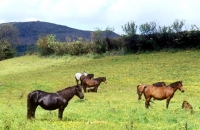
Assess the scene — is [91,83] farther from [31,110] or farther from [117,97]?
[31,110]

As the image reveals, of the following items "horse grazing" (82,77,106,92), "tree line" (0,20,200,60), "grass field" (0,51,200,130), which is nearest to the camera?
"grass field" (0,51,200,130)

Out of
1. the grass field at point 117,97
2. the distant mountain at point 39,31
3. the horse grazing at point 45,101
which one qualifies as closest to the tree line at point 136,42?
the grass field at point 117,97

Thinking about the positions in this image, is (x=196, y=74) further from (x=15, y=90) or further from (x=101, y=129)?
(x=101, y=129)

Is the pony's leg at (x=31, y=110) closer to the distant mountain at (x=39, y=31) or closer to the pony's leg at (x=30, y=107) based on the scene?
the pony's leg at (x=30, y=107)

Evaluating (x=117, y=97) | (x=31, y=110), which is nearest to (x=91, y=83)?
(x=117, y=97)

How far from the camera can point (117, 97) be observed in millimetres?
27984

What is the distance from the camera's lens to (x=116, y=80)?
1522 inches

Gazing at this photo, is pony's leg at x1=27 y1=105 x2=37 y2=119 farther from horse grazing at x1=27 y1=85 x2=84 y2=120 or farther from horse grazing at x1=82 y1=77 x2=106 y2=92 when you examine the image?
horse grazing at x1=82 y1=77 x2=106 y2=92

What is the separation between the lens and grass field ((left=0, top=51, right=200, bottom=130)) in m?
13.0

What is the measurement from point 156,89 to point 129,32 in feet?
142

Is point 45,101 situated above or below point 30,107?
above

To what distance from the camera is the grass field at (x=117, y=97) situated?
13.0 m

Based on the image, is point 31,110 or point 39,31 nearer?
point 31,110

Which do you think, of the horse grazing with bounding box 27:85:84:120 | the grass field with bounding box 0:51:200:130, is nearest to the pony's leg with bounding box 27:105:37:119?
the horse grazing with bounding box 27:85:84:120
